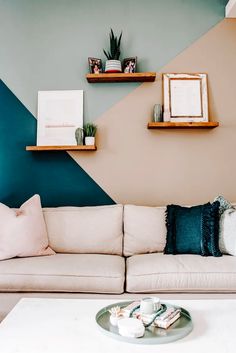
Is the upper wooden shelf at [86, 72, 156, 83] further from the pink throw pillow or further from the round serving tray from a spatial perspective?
the round serving tray

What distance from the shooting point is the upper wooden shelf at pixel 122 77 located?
329 centimetres

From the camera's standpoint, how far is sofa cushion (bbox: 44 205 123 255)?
2.91m

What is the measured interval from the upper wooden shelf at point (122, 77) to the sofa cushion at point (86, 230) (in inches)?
44.0

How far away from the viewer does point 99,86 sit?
11.3 feet

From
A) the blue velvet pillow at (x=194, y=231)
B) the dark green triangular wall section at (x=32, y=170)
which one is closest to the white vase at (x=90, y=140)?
the dark green triangular wall section at (x=32, y=170)

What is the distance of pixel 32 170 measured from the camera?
3.43 metres

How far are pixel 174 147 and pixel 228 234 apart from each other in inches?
39.9

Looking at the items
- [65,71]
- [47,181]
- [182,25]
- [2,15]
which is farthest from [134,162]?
[2,15]

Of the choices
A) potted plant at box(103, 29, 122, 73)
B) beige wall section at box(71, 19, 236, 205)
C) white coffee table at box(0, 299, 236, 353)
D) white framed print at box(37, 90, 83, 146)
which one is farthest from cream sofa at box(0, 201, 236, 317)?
potted plant at box(103, 29, 122, 73)

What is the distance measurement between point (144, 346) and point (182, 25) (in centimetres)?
288

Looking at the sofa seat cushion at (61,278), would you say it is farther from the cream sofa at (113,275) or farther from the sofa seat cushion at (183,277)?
the sofa seat cushion at (183,277)

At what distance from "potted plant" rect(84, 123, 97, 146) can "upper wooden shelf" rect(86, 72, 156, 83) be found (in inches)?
15.5

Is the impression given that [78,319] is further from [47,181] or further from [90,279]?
[47,181]

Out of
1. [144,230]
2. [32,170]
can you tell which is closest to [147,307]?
[144,230]
